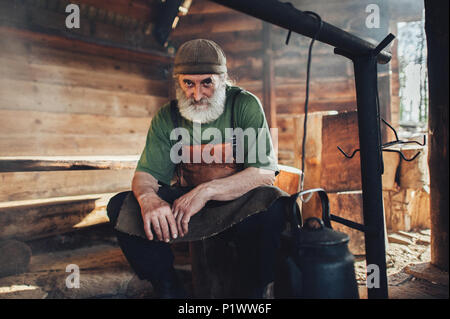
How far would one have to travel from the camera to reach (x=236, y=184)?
1829mm

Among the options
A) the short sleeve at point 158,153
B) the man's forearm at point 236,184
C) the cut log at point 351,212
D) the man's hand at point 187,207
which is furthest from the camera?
the cut log at point 351,212

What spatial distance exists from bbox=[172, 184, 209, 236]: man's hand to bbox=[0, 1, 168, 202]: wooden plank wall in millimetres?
3198

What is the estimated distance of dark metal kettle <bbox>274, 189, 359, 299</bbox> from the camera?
1.29 metres

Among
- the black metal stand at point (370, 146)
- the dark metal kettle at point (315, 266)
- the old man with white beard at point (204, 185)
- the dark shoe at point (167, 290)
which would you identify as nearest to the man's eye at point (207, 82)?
the old man with white beard at point (204, 185)

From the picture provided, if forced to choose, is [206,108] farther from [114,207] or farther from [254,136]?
[114,207]

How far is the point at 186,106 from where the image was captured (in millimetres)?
2098

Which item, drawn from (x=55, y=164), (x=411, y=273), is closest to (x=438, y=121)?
(x=411, y=273)

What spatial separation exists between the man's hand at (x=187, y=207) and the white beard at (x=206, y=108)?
525 millimetres

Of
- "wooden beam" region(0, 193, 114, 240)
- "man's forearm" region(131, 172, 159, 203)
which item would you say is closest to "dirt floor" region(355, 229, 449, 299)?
"man's forearm" region(131, 172, 159, 203)

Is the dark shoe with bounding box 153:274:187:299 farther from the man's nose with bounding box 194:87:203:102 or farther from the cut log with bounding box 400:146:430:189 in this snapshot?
the cut log with bounding box 400:146:430:189

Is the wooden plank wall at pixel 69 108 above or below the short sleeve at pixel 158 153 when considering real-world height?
above

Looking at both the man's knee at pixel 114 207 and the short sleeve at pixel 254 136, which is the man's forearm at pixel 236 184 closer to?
the short sleeve at pixel 254 136

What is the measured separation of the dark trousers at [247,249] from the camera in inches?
61.4
